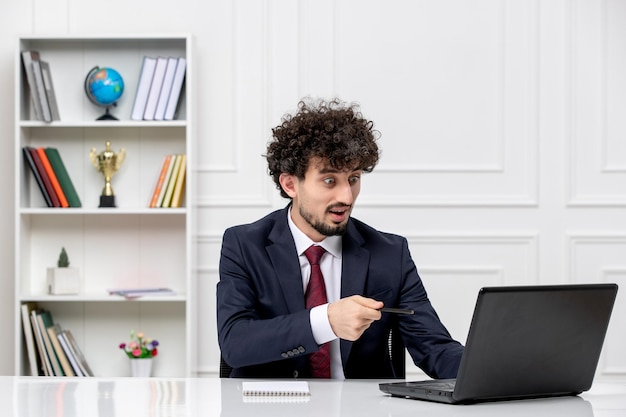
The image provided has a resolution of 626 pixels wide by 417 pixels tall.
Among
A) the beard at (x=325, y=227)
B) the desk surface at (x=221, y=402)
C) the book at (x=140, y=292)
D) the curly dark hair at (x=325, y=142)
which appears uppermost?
the curly dark hair at (x=325, y=142)

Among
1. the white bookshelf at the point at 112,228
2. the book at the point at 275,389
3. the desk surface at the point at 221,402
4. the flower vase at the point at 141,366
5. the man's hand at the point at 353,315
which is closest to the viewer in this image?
the desk surface at the point at 221,402

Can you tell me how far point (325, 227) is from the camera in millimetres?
2285

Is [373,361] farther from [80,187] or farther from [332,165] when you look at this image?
[80,187]

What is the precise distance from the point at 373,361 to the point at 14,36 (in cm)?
255

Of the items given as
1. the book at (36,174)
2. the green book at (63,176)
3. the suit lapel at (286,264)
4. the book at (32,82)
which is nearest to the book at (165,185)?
the green book at (63,176)

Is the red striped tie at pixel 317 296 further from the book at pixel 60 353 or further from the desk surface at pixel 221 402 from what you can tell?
the book at pixel 60 353

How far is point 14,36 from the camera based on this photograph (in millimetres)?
3988

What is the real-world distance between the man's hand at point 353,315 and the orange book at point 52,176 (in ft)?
7.15

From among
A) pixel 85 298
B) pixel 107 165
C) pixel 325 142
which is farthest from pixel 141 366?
pixel 325 142

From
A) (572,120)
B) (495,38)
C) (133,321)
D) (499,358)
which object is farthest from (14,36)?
(499,358)

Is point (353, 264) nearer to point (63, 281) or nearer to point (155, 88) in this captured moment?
point (155, 88)

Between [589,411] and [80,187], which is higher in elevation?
[80,187]

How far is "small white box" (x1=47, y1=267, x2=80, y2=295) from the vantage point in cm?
385

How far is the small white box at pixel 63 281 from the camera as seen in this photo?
3.85 meters
